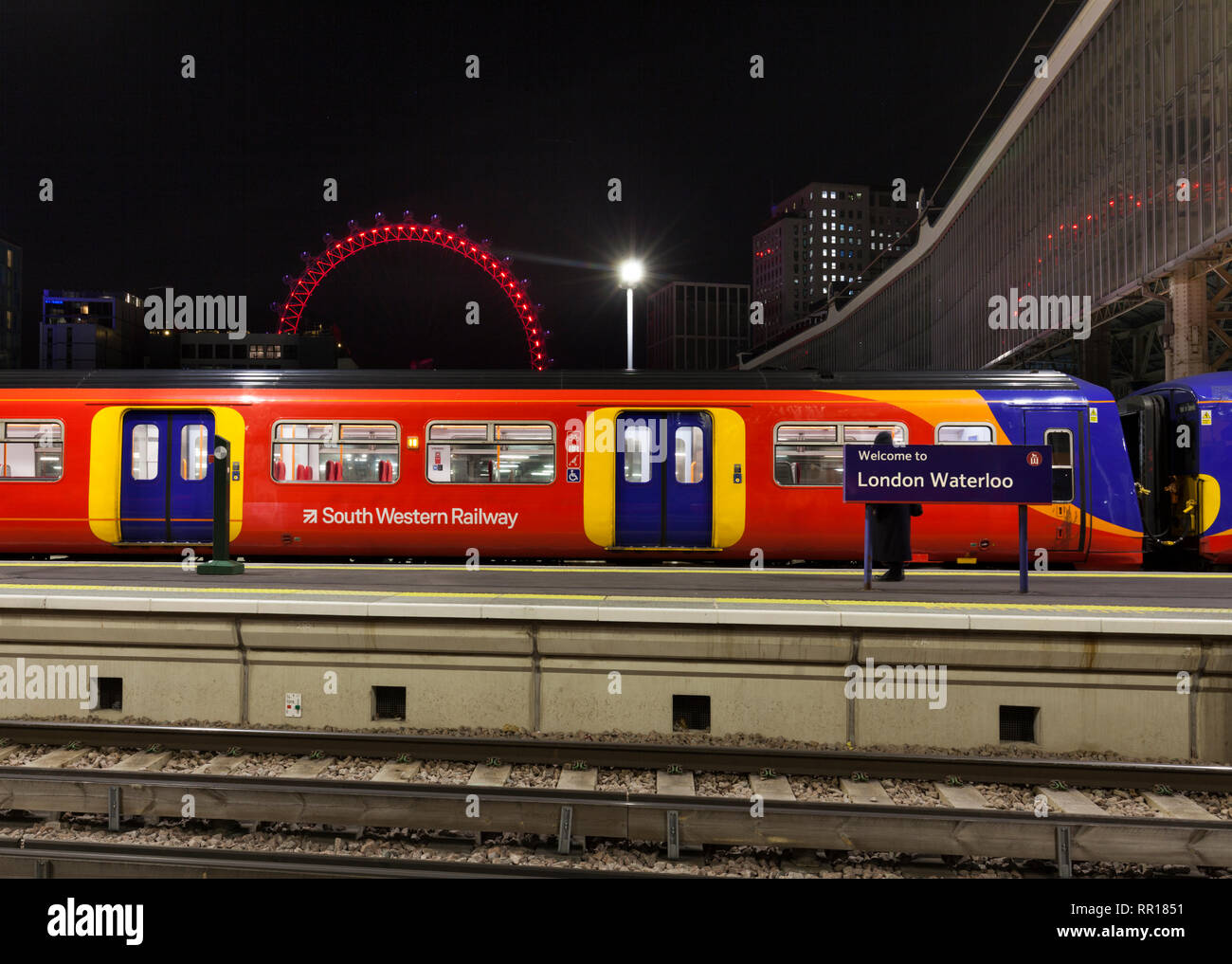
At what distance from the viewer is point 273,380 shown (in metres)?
14.6

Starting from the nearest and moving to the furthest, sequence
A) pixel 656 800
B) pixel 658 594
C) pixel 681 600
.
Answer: pixel 656 800, pixel 681 600, pixel 658 594

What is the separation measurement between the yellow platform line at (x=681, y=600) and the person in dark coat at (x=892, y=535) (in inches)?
66.1

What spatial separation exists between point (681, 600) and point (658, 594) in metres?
0.60

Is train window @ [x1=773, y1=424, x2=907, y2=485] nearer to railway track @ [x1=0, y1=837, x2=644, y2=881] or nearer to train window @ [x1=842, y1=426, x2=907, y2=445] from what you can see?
train window @ [x1=842, y1=426, x2=907, y2=445]

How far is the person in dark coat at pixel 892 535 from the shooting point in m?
11.1

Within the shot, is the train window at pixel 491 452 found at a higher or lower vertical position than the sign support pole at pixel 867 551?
higher

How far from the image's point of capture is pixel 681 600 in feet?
29.9

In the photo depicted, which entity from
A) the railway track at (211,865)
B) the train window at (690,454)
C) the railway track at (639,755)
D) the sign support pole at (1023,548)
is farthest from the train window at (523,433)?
the railway track at (211,865)

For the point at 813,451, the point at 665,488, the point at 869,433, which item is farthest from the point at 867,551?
the point at 665,488

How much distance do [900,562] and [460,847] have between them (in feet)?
23.3

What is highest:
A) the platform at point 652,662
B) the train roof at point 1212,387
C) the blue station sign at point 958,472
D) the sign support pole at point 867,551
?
the train roof at point 1212,387

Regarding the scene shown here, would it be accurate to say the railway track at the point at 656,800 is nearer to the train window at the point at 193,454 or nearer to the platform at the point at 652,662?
the platform at the point at 652,662

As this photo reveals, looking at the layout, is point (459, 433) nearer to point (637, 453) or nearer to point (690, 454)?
point (637, 453)
